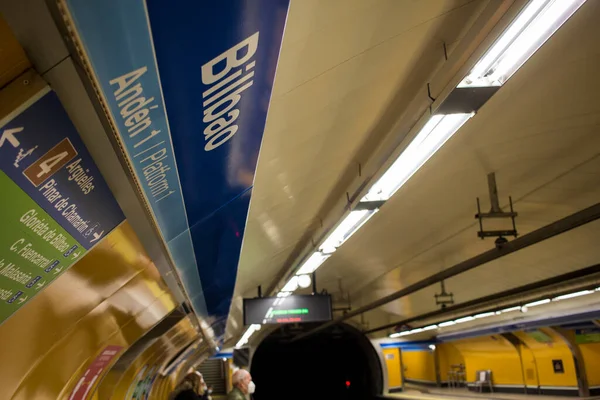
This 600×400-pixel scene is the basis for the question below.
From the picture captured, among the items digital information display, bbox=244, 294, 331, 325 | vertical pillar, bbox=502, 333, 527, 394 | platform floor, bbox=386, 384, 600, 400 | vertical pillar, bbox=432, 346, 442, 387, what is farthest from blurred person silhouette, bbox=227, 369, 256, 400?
vertical pillar, bbox=432, 346, 442, 387

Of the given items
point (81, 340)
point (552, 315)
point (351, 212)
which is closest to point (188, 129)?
point (81, 340)

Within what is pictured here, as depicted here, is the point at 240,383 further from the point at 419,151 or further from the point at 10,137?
the point at 10,137

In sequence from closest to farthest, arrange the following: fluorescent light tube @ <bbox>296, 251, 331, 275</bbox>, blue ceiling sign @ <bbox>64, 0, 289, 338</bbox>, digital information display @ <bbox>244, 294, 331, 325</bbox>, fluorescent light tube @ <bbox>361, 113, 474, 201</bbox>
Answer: blue ceiling sign @ <bbox>64, 0, 289, 338</bbox>, fluorescent light tube @ <bbox>361, 113, 474, 201</bbox>, fluorescent light tube @ <bbox>296, 251, 331, 275</bbox>, digital information display @ <bbox>244, 294, 331, 325</bbox>

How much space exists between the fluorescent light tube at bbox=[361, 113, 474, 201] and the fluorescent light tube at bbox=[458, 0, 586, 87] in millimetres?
396

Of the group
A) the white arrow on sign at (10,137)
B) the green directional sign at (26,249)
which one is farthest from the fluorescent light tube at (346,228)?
the white arrow on sign at (10,137)

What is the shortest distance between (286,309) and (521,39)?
8.00 meters

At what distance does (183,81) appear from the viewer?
70.9 inches

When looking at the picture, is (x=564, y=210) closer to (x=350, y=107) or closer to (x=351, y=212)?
(x=351, y=212)

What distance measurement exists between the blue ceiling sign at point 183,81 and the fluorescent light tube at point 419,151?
1273 millimetres

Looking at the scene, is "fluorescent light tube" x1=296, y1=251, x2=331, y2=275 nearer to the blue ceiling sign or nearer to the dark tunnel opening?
the blue ceiling sign

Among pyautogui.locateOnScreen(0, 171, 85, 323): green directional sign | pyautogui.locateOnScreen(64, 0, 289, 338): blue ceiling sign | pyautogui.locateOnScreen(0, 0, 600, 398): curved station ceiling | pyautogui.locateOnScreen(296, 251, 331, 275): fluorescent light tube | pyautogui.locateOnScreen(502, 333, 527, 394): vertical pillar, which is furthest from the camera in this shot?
pyautogui.locateOnScreen(502, 333, 527, 394): vertical pillar

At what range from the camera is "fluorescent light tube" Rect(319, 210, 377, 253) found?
550 cm

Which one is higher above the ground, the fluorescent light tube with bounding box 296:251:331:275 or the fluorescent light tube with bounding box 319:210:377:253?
the fluorescent light tube with bounding box 319:210:377:253

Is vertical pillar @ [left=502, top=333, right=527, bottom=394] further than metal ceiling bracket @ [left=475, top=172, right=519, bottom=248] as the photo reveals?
Yes
